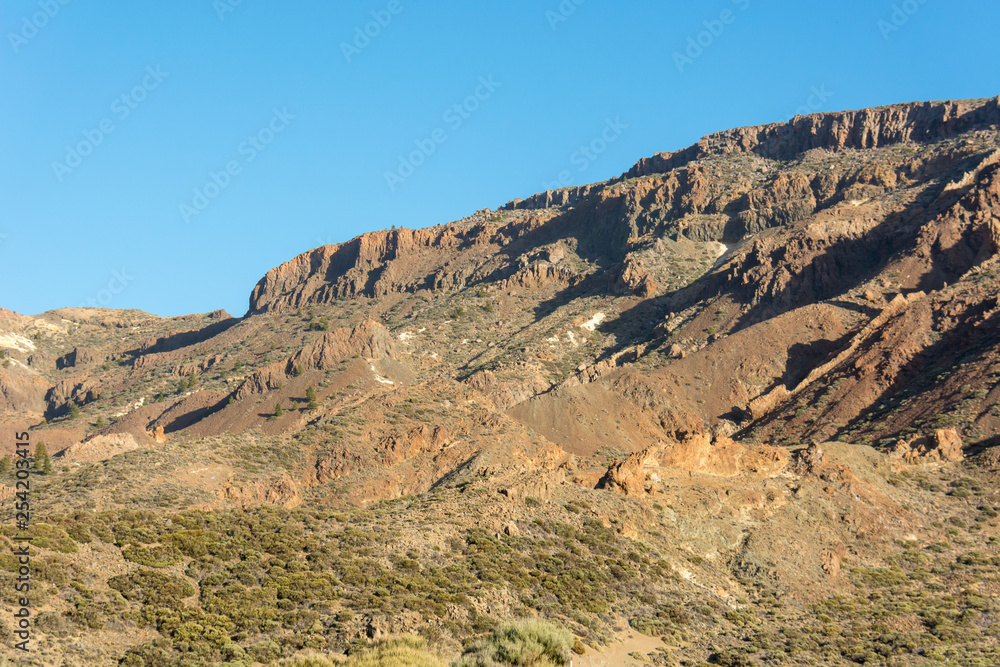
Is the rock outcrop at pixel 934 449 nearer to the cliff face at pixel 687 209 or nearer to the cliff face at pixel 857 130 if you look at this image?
the cliff face at pixel 687 209

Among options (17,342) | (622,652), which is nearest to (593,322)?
(622,652)

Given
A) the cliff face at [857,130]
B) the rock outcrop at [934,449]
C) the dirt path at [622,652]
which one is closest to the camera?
the dirt path at [622,652]

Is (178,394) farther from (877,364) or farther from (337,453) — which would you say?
(877,364)

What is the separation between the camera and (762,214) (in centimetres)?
11162

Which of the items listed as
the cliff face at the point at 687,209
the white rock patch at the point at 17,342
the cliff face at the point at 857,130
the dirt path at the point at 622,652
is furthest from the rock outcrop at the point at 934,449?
the white rock patch at the point at 17,342

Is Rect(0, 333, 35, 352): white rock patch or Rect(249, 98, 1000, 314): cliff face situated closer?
Rect(249, 98, 1000, 314): cliff face

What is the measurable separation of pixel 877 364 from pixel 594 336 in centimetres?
3437

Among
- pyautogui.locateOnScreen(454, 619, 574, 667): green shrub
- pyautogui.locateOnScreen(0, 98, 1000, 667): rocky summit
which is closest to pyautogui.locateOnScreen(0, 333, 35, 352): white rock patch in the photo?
pyautogui.locateOnScreen(0, 98, 1000, 667): rocky summit

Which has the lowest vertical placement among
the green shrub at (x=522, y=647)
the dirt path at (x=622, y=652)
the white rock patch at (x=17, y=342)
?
the dirt path at (x=622, y=652)

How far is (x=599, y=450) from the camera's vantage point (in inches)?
2477

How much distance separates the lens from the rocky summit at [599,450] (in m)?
28.8

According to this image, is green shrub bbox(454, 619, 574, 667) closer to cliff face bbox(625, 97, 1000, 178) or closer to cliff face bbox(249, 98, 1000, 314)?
cliff face bbox(249, 98, 1000, 314)

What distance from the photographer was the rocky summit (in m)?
28.8

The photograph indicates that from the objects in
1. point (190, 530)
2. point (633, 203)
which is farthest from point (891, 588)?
point (633, 203)
